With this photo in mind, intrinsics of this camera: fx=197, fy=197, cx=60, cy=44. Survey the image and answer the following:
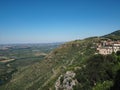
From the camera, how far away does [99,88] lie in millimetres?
82250

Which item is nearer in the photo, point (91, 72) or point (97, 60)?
point (91, 72)

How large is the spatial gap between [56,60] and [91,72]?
82218 mm

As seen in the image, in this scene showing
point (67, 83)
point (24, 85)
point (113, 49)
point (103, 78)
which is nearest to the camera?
point (103, 78)

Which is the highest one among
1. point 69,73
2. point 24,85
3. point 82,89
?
point 69,73

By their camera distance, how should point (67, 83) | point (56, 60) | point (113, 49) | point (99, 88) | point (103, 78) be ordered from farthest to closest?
point (56, 60), point (113, 49), point (67, 83), point (103, 78), point (99, 88)

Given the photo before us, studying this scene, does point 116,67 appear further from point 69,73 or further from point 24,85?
point 24,85

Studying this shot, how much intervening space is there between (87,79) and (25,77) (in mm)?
94297

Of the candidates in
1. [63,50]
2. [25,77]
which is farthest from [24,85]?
[63,50]

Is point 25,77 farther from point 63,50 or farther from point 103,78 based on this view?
point 103,78

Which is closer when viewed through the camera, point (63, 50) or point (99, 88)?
point (99, 88)

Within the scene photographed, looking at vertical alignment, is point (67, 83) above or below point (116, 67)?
below

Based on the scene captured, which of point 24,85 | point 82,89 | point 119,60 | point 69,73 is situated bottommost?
point 24,85

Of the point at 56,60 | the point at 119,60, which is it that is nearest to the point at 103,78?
the point at 119,60

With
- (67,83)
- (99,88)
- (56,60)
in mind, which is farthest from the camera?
(56,60)
